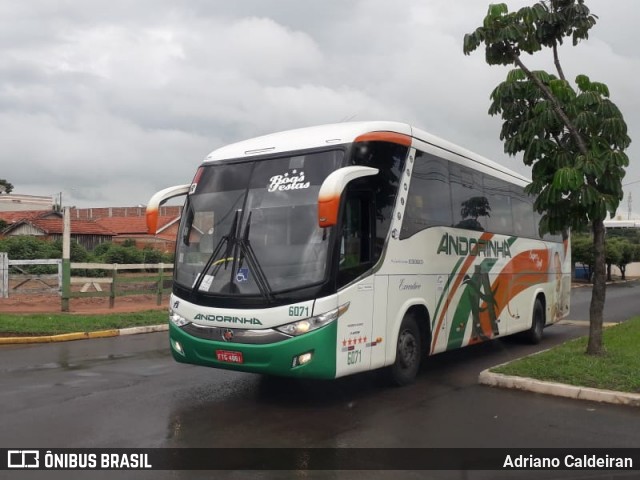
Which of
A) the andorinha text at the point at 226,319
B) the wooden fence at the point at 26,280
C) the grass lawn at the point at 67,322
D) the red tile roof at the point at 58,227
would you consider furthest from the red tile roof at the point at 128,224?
the andorinha text at the point at 226,319

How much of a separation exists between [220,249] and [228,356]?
128 cm

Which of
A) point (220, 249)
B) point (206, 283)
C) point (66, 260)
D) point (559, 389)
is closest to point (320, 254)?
point (220, 249)

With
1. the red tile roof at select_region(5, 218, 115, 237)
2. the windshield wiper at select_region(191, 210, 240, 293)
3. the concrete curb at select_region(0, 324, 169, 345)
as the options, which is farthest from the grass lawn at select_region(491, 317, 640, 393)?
the red tile roof at select_region(5, 218, 115, 237)

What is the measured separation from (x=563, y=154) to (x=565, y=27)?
1.96 metres

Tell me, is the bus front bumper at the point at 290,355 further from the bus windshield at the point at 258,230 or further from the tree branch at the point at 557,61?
the tree branch at the point at 557,61

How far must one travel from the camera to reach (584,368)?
8867 mm

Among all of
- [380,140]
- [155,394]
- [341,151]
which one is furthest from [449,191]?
[155,394]

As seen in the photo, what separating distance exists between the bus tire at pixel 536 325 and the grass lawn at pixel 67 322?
867 cm

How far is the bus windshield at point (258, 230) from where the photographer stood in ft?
23.7

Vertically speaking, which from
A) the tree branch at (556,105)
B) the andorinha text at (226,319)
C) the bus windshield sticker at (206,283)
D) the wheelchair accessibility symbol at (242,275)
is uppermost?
the tree branch at (556,105)

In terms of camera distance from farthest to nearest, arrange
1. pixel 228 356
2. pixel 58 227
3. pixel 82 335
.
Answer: pixel 58 227 < pixel 82 335 < pixel 228 356

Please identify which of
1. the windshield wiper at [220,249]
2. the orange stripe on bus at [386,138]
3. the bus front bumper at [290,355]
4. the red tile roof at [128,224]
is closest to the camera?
the bus front bumper at [290,355]

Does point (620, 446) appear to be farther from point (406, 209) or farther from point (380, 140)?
point (380, 140)

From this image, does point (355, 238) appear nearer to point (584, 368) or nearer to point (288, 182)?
point (288, 182)
